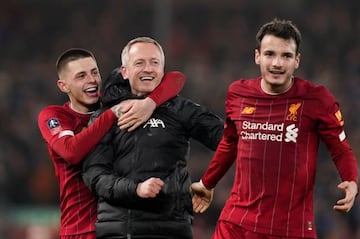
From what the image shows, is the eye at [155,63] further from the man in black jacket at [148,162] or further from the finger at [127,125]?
the finger at [127,125]

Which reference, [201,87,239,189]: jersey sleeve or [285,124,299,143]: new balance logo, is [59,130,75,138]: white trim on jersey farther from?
[285,124,299,143]: new balance logo

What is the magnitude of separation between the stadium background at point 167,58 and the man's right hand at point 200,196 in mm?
6969

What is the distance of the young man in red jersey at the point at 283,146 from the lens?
19.9 ft

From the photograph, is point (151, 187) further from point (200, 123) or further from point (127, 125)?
point (200, 123)

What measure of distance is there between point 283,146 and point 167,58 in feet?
36.7

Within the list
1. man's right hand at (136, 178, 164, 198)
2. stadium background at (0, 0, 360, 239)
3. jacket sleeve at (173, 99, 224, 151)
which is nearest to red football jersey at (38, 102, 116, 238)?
jacket sleeve at (173, 99, 224, 151)

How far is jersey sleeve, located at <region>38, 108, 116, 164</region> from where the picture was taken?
643cm

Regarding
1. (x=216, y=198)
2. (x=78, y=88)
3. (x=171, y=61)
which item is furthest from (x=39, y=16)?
(x=78, y=88)

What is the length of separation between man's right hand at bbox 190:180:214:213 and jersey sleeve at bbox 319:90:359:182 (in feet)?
2.99

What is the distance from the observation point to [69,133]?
6.77 meters

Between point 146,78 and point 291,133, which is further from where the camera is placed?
point 146,78

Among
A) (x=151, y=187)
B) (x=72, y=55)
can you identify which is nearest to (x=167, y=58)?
(x=72, y=55)

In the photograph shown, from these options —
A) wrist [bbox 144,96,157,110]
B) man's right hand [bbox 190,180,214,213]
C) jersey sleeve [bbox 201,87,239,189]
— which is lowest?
man's right hand [bbox 190,180,214,213]

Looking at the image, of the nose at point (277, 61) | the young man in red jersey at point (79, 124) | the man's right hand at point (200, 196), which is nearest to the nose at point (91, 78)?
the young man in red jersey at point (79, 124)
